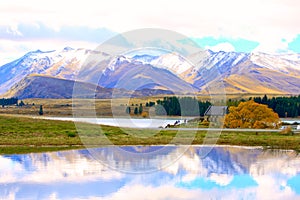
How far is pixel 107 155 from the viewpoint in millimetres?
A: 51625

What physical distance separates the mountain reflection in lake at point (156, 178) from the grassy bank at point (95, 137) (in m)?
8.23

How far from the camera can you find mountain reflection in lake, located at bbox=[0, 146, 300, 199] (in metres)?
32.7

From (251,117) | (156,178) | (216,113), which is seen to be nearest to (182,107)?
(216,113)

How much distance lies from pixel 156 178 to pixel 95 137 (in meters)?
29.2

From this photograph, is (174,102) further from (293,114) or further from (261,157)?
(261,157)

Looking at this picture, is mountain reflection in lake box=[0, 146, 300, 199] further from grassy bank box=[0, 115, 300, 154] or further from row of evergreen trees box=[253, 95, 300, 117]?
row of evergreen trees box=[253, 95, 300, 117]

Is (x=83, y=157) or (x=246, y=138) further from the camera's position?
(x=246, y=138)

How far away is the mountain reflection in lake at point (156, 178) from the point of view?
32656 mm

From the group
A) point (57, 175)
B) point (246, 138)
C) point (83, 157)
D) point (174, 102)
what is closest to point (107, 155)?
point (83, 157)

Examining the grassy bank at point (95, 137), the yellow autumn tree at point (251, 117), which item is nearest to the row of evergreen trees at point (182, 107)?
the yellow autumn tree at point (251, 117)

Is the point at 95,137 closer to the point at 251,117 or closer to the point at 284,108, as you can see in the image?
the point at 251,117

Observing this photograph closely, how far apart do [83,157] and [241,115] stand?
4114 cm

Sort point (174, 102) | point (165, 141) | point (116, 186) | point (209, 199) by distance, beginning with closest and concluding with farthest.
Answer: point (209, 199)
point (116, 186)
point (165, 141)
point (174, 102)

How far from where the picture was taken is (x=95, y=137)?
6738 cm
